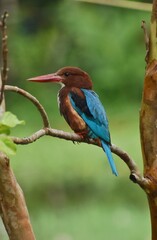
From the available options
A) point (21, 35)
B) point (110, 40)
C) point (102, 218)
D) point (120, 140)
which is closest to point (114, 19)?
point (110, 40)

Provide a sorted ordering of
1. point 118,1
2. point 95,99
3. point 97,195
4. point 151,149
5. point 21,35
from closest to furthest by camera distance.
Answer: point 151,149 < point 95,99 < point 118,1 < point 97,195 < point 21,35

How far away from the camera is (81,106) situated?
215 cm

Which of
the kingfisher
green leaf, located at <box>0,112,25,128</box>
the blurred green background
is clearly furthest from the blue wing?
the blurred green background

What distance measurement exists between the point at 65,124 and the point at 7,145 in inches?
164

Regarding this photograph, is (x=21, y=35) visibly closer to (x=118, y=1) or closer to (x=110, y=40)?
(x=110, y=40)

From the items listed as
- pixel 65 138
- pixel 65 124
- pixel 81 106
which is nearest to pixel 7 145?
pixel 65 138

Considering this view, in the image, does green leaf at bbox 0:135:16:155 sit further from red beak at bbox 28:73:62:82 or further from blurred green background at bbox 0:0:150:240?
blurred green background at bbox 0:0:150:240

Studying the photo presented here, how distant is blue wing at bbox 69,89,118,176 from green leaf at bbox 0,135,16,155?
2.02 feet

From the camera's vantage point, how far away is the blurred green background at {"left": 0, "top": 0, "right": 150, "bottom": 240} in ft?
15.0

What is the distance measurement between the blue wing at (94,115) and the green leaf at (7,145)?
616 millimetres

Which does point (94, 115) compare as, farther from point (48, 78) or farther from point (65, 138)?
point (65, 138)

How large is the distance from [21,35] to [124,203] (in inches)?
112

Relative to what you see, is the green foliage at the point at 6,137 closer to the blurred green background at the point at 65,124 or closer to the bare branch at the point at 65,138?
the bare branch at the point at 65,138

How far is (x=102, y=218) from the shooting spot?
4574 millimetres
